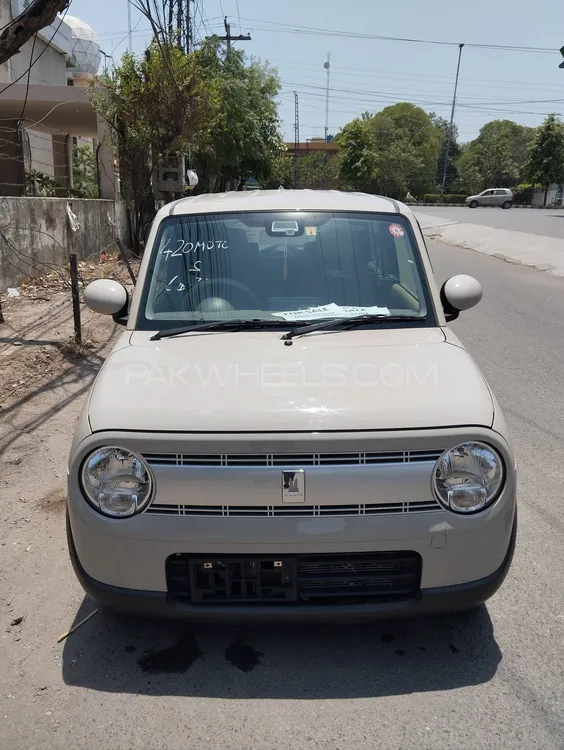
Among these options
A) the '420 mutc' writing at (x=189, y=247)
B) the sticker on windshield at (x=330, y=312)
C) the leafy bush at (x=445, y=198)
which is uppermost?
the '420 mutc' writing at (x=189, y=247)

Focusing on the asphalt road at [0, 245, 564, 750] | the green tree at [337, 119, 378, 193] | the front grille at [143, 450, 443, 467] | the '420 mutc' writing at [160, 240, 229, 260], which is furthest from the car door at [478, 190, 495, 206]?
the front grille at [143, 450, 443, 467]

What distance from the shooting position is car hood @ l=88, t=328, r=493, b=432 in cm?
244

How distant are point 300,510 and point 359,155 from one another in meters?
74.5

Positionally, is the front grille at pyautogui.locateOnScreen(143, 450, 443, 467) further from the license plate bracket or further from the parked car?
the parked car

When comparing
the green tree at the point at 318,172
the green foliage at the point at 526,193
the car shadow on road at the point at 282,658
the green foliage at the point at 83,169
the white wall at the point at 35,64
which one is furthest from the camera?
the green tree at the point at 318,172

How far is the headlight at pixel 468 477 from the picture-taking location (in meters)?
2.44

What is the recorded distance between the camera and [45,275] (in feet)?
37.3

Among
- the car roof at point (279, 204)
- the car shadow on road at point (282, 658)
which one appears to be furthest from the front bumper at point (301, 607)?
the car roof at point (279, 204)

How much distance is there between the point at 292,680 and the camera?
2.57 metres

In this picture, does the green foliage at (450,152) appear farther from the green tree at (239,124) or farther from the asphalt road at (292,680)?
the asphalt road at (292,680)

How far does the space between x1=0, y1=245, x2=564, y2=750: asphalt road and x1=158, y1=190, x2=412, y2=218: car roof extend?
215 cm

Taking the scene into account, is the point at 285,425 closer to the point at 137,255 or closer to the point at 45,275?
the point at 45,275

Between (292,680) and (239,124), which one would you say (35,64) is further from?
(292,680)

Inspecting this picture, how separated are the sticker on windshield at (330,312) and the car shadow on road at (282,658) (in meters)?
1.51
